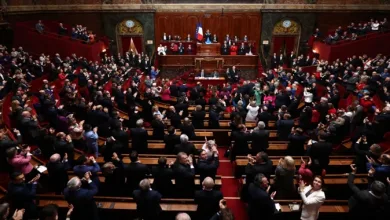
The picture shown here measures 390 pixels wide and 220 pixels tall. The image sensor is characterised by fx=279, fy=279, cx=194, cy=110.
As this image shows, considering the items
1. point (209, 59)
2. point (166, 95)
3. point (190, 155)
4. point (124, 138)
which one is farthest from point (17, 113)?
point (209, 59)

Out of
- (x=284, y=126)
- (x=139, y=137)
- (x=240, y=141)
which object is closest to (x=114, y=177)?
(x=139, y=137)

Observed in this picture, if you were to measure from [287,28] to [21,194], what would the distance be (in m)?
17.3

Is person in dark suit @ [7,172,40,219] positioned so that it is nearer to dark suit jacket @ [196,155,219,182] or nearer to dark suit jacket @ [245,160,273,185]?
dark suit jacket @ [196,155,219,182]

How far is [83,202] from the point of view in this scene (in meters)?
3.77

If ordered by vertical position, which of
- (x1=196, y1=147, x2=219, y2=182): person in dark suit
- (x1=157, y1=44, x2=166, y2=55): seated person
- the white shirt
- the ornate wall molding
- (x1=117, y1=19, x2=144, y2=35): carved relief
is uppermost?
the ornate wall molding

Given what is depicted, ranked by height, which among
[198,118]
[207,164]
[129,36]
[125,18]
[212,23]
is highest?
[125,18]

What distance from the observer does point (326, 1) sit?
55.6 ft

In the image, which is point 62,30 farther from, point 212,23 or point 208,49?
point 212,23

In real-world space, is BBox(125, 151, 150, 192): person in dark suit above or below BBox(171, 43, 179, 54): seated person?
below

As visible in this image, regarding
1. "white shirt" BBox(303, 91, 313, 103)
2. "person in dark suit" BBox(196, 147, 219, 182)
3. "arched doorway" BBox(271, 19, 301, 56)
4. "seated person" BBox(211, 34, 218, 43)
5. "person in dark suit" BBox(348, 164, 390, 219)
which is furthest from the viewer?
"arched doorway" BBox(271, 19, 301, 56)

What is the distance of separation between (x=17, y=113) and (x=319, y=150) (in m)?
6.44

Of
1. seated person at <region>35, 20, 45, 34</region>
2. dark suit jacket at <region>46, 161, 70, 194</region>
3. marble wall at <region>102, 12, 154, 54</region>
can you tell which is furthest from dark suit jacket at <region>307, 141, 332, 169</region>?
marble wall at <region>102, 12, 154, 54</region>

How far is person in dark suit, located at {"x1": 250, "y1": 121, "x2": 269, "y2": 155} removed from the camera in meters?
5.65

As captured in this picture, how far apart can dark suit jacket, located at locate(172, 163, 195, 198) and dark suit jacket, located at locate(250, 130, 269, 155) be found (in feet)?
5.83
